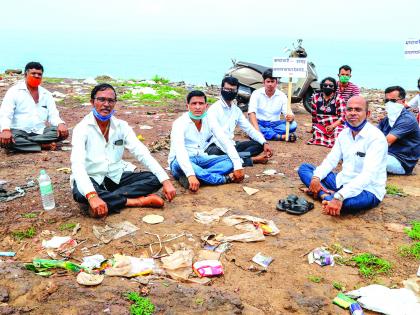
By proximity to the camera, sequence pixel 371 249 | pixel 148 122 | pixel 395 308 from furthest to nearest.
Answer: pixel 148 122 → pixel 371 249 → pixel 395 308

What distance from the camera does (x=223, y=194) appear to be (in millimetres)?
5008

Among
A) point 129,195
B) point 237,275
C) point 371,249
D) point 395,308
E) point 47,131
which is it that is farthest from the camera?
point 47,131

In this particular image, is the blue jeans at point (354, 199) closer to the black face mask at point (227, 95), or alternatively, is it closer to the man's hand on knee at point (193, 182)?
the man's hand on knee at point (193, 182)

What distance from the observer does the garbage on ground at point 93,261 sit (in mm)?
3137

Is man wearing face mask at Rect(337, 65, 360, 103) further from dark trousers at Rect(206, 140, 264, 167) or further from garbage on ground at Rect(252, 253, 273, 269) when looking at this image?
garbage on ground at Rect(252, 253, 273, 269)

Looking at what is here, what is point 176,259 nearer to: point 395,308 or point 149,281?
point 149,281

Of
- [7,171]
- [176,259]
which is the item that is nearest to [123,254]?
[176,259]

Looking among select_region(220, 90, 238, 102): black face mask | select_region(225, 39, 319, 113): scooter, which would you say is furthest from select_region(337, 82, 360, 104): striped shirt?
select_region(220, 90, 238, 102): black face mask

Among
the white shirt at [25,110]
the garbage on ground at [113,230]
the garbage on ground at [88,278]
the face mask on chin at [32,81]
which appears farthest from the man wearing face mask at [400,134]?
the face mask on chin at [32,81]

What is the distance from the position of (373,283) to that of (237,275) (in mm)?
1095

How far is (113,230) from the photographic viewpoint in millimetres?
3855

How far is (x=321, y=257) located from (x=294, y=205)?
3.32ft

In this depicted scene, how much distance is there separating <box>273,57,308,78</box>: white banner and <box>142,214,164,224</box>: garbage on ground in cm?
398

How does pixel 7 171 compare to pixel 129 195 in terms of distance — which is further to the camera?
pixel 7 171
